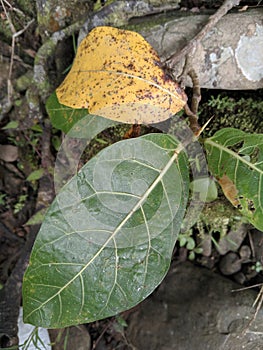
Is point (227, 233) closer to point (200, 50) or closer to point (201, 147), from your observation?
point (201, 147)

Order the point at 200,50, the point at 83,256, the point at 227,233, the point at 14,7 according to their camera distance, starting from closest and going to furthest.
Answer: the point at 83,256 → the point at 200,50 → the point at 14,7 → the point at 227,233

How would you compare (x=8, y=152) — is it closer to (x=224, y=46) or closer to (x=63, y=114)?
(x=63, y=114)

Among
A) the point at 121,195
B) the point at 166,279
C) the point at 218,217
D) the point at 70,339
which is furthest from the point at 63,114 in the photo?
the point at 70,339

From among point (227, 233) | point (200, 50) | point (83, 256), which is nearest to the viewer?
point (83, 256)

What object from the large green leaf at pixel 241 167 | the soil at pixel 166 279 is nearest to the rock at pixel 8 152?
the soil at pixel 166 279

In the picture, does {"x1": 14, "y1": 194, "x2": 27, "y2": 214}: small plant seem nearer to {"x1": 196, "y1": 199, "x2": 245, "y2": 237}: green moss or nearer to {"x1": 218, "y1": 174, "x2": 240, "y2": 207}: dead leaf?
{"x1": 196, "y1": 199, "x2": 245, "y2": 237}: green moss

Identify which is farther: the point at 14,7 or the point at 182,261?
the point at 182,261

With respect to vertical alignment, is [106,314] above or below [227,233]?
above

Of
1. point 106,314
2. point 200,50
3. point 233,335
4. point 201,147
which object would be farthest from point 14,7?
point 233,335

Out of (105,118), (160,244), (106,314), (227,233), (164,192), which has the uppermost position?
(105,118)
